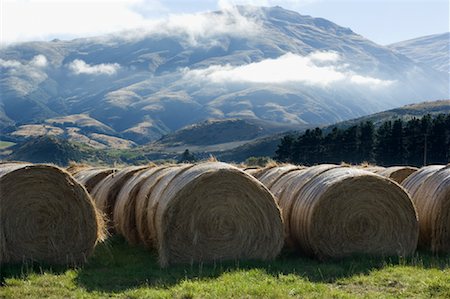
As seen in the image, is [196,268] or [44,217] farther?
[44,217]

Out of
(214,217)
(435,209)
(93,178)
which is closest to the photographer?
(214,217)

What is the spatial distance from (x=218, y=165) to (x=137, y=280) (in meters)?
2.85

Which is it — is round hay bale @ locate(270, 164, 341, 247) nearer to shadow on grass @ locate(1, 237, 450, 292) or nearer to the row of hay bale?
shadow on grass @ locate(1, 237, 450, 292)

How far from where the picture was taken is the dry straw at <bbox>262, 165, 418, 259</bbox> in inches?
482

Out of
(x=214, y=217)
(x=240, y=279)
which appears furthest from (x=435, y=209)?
(x=240, y=279)

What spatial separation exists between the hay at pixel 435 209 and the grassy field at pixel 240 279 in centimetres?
84

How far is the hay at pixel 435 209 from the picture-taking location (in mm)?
13164

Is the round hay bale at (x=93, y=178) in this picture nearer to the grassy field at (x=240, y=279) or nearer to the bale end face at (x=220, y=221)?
the grassy field at (x=240, y=279)

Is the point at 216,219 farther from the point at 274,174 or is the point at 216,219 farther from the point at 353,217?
the point at 274,174

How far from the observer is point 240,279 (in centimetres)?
1005

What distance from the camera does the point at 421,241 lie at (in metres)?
13.7

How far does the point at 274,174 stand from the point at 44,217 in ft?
18.9

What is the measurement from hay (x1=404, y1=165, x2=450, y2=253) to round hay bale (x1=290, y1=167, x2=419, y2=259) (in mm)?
713

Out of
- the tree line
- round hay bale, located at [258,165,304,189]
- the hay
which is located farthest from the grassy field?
the tree line
